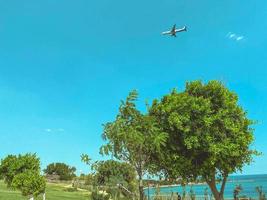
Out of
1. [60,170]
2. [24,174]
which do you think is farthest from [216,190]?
[60,170]

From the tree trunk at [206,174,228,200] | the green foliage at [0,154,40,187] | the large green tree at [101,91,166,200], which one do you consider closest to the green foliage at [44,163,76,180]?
the green foliage at [0,154,40,187]

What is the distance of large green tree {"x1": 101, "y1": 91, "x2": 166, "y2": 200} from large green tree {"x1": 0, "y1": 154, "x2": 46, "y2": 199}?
14.3 metres

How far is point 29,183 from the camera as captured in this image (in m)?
29.7

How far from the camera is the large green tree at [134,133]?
17.2 metres

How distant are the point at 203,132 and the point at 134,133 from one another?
754cm

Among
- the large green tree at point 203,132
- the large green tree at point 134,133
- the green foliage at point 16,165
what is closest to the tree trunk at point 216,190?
the large green tree at point 203,132

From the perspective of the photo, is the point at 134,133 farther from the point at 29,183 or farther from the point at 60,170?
the point at 60,170

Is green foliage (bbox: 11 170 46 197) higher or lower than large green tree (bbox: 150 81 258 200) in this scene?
lower

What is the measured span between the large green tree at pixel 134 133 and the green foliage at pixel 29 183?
14.2m

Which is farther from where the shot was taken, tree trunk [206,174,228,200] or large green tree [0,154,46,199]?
large green tree [0,154,46,199]

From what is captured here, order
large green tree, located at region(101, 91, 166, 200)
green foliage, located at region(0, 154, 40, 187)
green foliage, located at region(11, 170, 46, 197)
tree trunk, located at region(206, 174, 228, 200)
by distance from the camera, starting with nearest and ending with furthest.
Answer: large green tree, located at region(101, 91, 166, 200) → tree trunk, located at region(206, 174, 228, 200) → green foliage, located at region(11, 170, 46, 197) → green foliage, located at region(0, 154, 40, 187)

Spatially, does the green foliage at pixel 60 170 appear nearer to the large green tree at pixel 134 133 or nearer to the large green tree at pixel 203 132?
the large green tree at pixel 203 132

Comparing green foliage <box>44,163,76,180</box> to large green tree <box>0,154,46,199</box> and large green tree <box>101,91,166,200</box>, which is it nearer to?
large green tree <box>0,154,46,199</box>

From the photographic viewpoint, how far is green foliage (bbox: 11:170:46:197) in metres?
29.8
